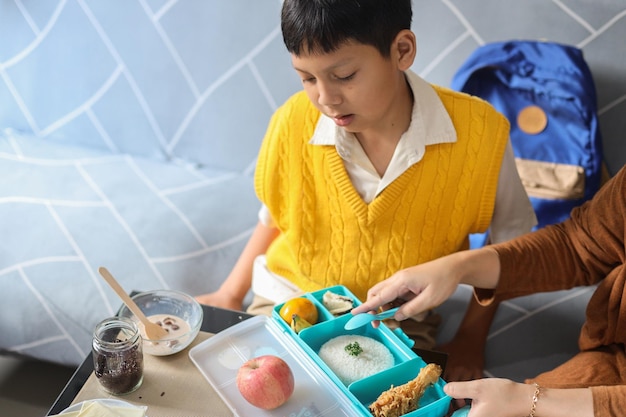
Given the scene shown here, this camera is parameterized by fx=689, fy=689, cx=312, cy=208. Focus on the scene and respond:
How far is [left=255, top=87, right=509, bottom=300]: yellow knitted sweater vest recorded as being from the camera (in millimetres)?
1440

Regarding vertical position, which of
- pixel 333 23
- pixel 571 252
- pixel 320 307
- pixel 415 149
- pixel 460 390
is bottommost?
pixel 571 252

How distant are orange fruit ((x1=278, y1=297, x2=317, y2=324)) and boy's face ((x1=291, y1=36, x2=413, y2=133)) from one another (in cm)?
35

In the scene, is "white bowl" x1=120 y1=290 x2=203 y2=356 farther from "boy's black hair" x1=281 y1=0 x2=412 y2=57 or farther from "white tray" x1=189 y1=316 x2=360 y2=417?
"boy's black hair" x1=281 y1=0 x2=412 y2=57

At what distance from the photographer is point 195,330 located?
1227 mm

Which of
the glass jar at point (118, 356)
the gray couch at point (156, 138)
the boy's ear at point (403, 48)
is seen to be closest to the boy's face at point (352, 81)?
the boy's ear at point (403, 48)

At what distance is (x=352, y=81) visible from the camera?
125cm

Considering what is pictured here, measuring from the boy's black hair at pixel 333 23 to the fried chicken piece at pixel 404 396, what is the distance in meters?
0.57

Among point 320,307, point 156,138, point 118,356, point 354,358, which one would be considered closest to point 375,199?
point 320,307

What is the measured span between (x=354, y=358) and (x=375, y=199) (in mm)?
394

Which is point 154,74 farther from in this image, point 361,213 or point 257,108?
point 361,213

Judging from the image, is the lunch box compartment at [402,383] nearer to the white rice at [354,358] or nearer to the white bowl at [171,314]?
the white rice at [354,358]

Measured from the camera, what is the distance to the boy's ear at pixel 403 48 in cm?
129

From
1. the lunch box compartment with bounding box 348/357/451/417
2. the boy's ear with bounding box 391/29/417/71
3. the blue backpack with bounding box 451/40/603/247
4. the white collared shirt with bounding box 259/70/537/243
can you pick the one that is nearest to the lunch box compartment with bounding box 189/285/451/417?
the lunch box compartment with bounding box 348/357/451/417

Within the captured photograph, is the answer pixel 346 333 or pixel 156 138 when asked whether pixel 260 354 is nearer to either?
pixel 346 333
